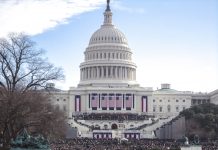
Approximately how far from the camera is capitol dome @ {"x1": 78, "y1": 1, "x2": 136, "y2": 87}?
172m

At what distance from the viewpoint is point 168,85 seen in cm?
18662

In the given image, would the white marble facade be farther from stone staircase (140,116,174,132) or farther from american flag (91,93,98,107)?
stone staircase (140,116,174,132)

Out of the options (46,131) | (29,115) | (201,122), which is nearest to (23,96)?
(29,115)

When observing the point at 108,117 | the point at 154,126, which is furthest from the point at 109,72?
the point at 154,126

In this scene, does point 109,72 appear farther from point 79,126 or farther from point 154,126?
point 79,126

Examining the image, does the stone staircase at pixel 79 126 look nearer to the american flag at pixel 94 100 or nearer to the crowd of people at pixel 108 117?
the crowd of people at pixel 108 117

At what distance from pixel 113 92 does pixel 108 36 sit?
71.6 feet

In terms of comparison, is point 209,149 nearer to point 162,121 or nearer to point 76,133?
point 76,133

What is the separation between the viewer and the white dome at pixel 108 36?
177750 mm

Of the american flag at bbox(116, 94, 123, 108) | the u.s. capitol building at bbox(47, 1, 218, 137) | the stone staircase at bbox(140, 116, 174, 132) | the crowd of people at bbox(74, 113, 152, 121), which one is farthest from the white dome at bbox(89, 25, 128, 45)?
the stone staircase at bbox(140, 116, 174, 132)

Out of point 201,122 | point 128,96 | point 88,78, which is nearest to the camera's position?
point 201,122

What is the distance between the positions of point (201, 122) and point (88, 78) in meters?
72.8

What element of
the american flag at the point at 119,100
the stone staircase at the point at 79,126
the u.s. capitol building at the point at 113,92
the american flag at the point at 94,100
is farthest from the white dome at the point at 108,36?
the stone staircase at the point at 79,126

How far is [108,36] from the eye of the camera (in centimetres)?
17788
